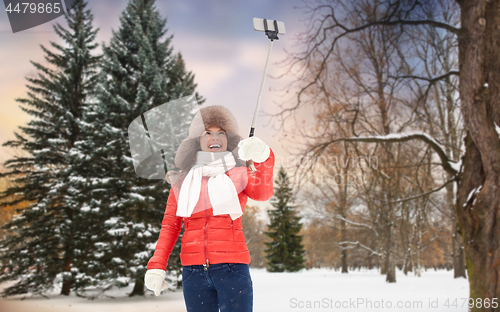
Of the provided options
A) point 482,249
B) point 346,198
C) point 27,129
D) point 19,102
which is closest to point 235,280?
point 482,249

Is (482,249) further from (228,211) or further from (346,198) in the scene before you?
(346,198)

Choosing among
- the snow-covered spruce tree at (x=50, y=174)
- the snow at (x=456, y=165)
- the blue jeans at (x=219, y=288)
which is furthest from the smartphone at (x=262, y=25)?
the snow-covered spruce tree at (x=50, y=174)

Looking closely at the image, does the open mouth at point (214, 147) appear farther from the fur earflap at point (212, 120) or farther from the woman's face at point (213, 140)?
the fur earflap at point (212, 120)

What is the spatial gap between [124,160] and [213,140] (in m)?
7.19

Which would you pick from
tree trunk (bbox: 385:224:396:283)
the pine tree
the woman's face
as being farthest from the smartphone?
the pine tree

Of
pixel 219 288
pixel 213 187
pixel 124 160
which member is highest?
pixel 124 160

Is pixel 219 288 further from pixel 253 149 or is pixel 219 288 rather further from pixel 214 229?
pixel 253 149

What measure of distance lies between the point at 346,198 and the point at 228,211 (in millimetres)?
14724

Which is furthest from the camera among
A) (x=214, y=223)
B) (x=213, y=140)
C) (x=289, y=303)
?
(x=289, y=303)

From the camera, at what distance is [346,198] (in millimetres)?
15383

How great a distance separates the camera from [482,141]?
159 inches

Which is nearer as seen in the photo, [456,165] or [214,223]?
[214,223]

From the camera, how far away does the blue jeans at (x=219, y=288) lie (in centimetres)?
149

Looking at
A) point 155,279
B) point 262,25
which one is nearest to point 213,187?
point 155,279
